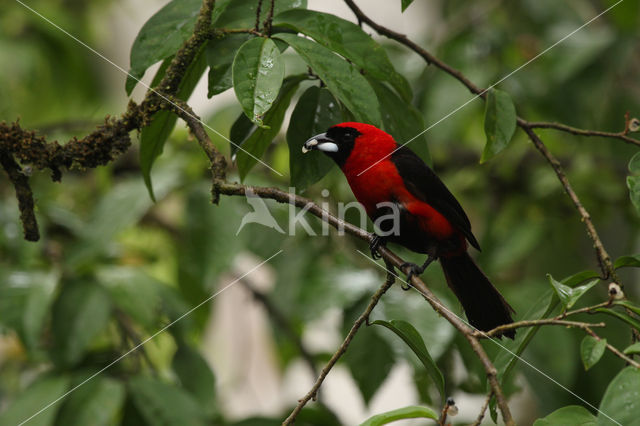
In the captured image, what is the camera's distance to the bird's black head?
1465mm

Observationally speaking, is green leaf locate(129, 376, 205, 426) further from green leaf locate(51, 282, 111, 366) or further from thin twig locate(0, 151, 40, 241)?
thin twig locate(0, 151, 40, 241)

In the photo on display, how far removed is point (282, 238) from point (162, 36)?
4.41 feet

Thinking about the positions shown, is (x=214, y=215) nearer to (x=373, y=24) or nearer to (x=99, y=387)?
(x=99, y=387)

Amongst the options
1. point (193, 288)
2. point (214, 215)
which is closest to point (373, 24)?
point (214, 215)

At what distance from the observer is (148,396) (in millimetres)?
1976

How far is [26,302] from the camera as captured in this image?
6.79ft

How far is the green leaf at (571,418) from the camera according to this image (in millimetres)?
1096

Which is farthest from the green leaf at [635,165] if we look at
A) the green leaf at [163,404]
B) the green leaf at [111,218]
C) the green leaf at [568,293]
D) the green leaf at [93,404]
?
the green leaf at [111,218]

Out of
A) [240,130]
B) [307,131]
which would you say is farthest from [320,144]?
[240,130]

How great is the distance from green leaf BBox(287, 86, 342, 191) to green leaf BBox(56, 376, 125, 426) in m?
0.90

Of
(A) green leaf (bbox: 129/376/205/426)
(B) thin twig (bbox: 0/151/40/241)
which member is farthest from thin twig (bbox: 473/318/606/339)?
(A) green leaf (bbox: 129/376/205/426)

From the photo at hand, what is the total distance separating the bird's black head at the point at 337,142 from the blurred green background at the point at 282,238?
598 mm

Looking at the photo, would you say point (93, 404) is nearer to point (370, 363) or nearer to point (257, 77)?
point (370, 363)

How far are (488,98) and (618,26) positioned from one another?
1807 mm
